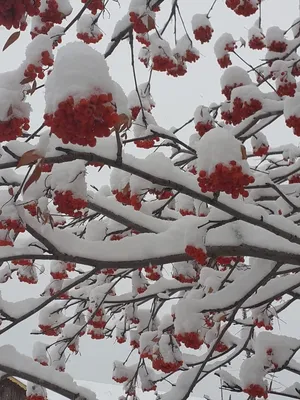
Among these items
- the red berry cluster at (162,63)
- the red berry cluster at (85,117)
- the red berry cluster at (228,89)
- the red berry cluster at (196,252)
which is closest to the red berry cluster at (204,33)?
the red berry cluster at (162,63)

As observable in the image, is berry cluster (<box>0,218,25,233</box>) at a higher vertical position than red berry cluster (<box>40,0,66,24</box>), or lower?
lower

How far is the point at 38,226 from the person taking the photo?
226 cm

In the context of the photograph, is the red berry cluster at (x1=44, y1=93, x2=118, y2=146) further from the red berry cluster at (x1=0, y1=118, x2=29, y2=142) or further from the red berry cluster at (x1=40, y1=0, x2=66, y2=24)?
the red berry cluster at (x1=40, y1=0, x2=66, y2=24)

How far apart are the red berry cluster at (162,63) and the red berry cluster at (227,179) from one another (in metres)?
2.10

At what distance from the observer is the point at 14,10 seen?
1.51m

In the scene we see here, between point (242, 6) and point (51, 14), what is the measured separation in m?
1.56

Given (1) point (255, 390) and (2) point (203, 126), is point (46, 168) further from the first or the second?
(1) point (255, 390)

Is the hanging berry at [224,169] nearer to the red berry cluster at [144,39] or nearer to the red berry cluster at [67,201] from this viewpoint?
the red berry cluster at [67,201]

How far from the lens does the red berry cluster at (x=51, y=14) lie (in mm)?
2605

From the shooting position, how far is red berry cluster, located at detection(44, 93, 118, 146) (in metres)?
1.23

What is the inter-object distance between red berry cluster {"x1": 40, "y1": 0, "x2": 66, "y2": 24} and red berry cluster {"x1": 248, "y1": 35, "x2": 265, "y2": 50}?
239 centimetres

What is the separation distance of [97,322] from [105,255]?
1.84 meters

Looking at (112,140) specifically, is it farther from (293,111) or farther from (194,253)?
(293,111)

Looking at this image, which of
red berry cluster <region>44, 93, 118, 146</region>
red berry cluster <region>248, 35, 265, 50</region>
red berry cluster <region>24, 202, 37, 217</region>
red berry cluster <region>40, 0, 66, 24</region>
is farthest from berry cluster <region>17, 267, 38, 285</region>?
red berry cluster <region>44, 93, 118, 146</region>
